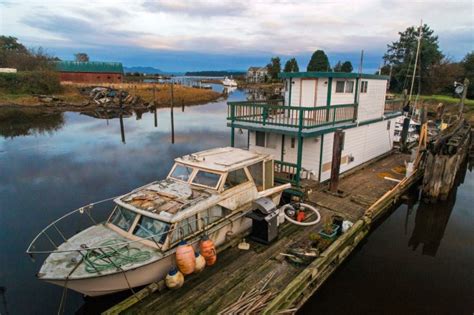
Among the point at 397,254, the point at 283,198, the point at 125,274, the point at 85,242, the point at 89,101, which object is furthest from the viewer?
the point at 89,101

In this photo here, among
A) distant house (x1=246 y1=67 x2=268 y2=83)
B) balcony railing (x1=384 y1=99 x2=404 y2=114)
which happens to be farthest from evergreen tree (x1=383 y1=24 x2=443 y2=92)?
distant house (x1=246 y1=67 x2=268 y2=83)

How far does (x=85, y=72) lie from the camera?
68.6 metres

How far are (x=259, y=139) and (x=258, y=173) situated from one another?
3.88 meters

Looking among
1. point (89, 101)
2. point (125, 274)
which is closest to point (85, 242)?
point (125, 274)

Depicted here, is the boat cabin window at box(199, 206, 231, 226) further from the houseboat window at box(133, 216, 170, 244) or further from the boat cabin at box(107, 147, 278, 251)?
the houseboat window at box(133, 216, 170, 244)

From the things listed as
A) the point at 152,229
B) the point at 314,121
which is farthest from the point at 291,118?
the point at 152,229

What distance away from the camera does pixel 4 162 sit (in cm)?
2097

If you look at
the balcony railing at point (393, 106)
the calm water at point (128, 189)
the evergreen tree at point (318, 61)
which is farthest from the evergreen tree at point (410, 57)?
the calm water at point (128, 189)

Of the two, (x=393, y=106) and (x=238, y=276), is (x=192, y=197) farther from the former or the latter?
(x=393, y=106)

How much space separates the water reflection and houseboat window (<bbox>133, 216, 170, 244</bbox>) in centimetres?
2874

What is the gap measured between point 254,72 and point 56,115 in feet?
423

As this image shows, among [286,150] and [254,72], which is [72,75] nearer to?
[286,150]

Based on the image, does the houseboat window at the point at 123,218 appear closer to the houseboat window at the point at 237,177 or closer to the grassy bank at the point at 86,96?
the houseboat window at the point at 237,177

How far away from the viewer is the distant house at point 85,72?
68.2 metres
